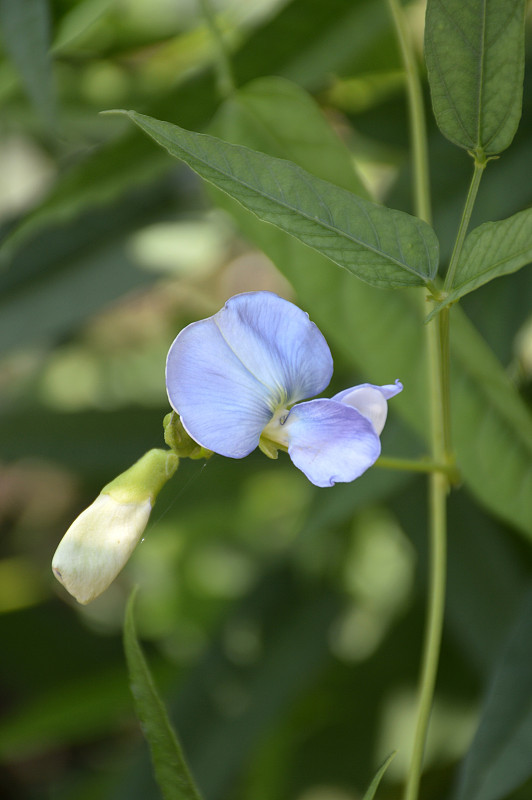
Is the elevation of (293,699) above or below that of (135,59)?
below

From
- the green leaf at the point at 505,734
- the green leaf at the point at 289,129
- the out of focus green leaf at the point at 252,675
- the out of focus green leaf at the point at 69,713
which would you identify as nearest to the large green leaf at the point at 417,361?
the green leaf at the point at 289,129

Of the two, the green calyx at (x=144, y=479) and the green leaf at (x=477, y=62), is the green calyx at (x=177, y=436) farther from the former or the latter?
the green leaf at (x=477, y=62)

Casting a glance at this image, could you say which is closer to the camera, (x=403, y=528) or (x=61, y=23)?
(x=61, y=23)

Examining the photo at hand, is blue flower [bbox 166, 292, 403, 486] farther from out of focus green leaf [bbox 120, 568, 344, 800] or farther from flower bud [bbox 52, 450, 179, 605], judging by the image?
out of focus green leaf [bbox 120, 568, 344, 800]

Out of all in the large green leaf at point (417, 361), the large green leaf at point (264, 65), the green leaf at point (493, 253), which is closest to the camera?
the green leaf at point (493, 253)

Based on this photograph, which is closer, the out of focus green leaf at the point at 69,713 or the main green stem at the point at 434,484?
the main green stem at the point at 434,484

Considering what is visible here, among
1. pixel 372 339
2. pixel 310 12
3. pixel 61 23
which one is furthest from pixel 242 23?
pixel 372 339

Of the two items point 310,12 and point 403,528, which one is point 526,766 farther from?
point 310,12

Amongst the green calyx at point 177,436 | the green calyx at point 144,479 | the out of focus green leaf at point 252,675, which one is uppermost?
the green calyx at point 177,436
